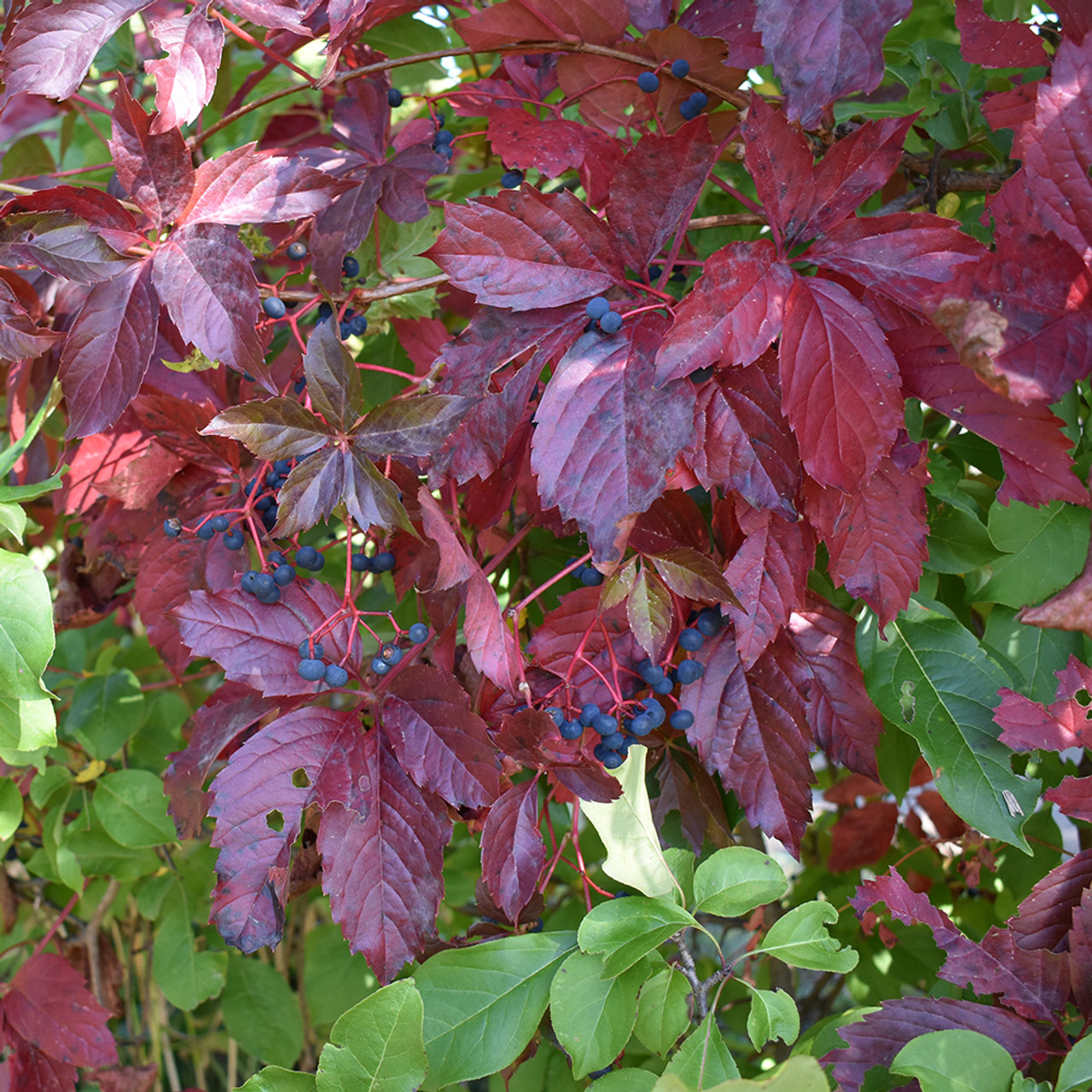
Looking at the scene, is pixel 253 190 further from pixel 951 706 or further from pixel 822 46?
pixel 951 706

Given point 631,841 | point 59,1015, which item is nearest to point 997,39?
point 631,841

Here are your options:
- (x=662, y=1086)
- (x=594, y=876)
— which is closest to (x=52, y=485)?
(x=662, y=1086)

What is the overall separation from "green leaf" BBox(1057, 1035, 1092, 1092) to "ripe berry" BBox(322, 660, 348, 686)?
1.80 ft

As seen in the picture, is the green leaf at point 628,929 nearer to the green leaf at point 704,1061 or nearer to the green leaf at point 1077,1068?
the green leaf at point 704,1061

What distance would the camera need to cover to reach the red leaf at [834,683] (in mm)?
803

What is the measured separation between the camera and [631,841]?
74cm

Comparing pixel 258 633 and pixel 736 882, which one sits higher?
pixel 258 633

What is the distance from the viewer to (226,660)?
0.75m

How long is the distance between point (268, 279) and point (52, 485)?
52cm

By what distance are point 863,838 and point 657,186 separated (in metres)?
1.03

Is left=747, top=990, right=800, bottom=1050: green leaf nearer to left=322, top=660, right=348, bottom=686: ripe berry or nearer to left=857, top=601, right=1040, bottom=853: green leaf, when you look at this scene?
left=857, top=601, right=1040, bottom=853: green leaf

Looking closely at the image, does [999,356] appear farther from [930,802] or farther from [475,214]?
[930,802]

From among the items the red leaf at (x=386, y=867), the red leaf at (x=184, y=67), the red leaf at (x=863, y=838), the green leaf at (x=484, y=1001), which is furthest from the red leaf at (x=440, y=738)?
the red leaf at (x=863, y=838)

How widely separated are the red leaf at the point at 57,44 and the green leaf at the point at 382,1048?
27.2 inches
